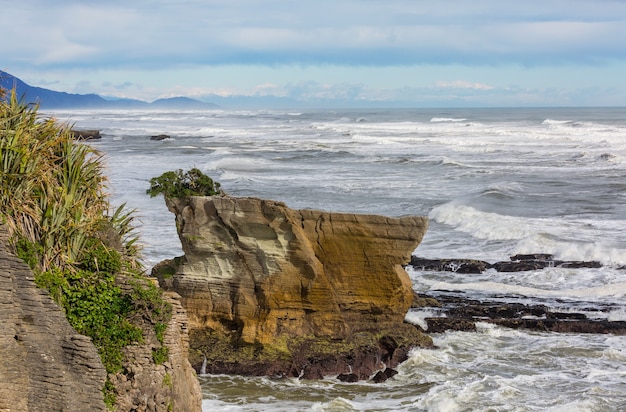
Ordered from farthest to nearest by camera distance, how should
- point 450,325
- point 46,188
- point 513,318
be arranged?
1. point 513,318
2. point 450,325
3. point 46,188

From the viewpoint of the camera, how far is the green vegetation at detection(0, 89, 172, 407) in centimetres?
997

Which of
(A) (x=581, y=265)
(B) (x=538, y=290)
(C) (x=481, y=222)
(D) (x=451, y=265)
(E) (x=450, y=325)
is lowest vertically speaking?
(E) (x=450, y=325)

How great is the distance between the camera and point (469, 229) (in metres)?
31.9

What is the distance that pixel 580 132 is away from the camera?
91562 millimetres

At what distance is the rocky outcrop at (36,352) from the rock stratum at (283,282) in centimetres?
698

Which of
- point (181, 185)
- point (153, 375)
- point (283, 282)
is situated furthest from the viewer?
point (181, 185)

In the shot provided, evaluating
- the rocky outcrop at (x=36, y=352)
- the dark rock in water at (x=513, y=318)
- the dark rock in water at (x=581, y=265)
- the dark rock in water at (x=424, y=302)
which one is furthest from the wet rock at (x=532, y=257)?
the rocky outcrop at (x=36, y=352)

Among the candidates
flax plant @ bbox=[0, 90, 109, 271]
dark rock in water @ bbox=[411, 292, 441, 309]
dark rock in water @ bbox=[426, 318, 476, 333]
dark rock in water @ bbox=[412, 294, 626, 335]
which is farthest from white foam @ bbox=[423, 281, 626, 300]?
flax plant @ bbox=[0, 90, 109, 271]

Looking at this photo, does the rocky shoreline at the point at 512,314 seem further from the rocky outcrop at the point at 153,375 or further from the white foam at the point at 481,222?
the rocky outcrop at the point at 153,375

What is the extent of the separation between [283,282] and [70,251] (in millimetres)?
6695

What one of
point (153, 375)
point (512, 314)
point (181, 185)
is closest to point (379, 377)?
point (181, 185)

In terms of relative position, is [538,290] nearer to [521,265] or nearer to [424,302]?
[521,265]

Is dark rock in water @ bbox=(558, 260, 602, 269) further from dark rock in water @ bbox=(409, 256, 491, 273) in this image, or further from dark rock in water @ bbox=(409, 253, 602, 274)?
dark rock in water @ bbox=(409, 256, 491, 273)

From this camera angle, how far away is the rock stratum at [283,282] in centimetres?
1642
